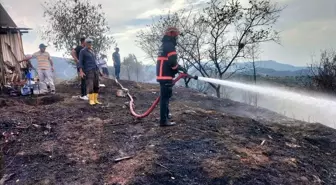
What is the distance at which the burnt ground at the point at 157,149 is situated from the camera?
15.0ft

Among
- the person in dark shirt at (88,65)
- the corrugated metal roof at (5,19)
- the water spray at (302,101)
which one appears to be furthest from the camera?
the corrugated metal roof at (5,19)

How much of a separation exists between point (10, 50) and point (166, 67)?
12.3 meters

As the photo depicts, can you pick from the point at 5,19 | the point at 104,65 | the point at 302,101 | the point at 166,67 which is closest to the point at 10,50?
the point at 5,19

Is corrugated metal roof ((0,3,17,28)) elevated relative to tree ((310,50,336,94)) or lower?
elevated

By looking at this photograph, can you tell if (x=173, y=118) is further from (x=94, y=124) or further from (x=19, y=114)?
(x=19, y=114)

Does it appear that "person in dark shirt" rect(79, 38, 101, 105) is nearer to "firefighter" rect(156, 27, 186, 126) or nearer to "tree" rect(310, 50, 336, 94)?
"firefighter" rect(156, 27, 186, 126)

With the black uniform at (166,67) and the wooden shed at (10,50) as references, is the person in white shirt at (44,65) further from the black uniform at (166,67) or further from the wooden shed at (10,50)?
the black uniform at (166,67)

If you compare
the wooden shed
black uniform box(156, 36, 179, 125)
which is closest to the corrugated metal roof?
the wooden shed

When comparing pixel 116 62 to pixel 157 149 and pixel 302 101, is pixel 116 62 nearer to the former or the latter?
pixel 302 101

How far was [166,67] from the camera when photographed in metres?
6.30

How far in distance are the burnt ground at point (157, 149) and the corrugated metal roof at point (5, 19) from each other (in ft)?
33.7

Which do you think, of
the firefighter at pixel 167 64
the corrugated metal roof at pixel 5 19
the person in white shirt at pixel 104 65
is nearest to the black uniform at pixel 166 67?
the firefighter at pixel 167 64

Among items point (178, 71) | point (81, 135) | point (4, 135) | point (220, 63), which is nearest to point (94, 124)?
point (81, 135)

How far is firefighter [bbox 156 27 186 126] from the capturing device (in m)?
6.16
